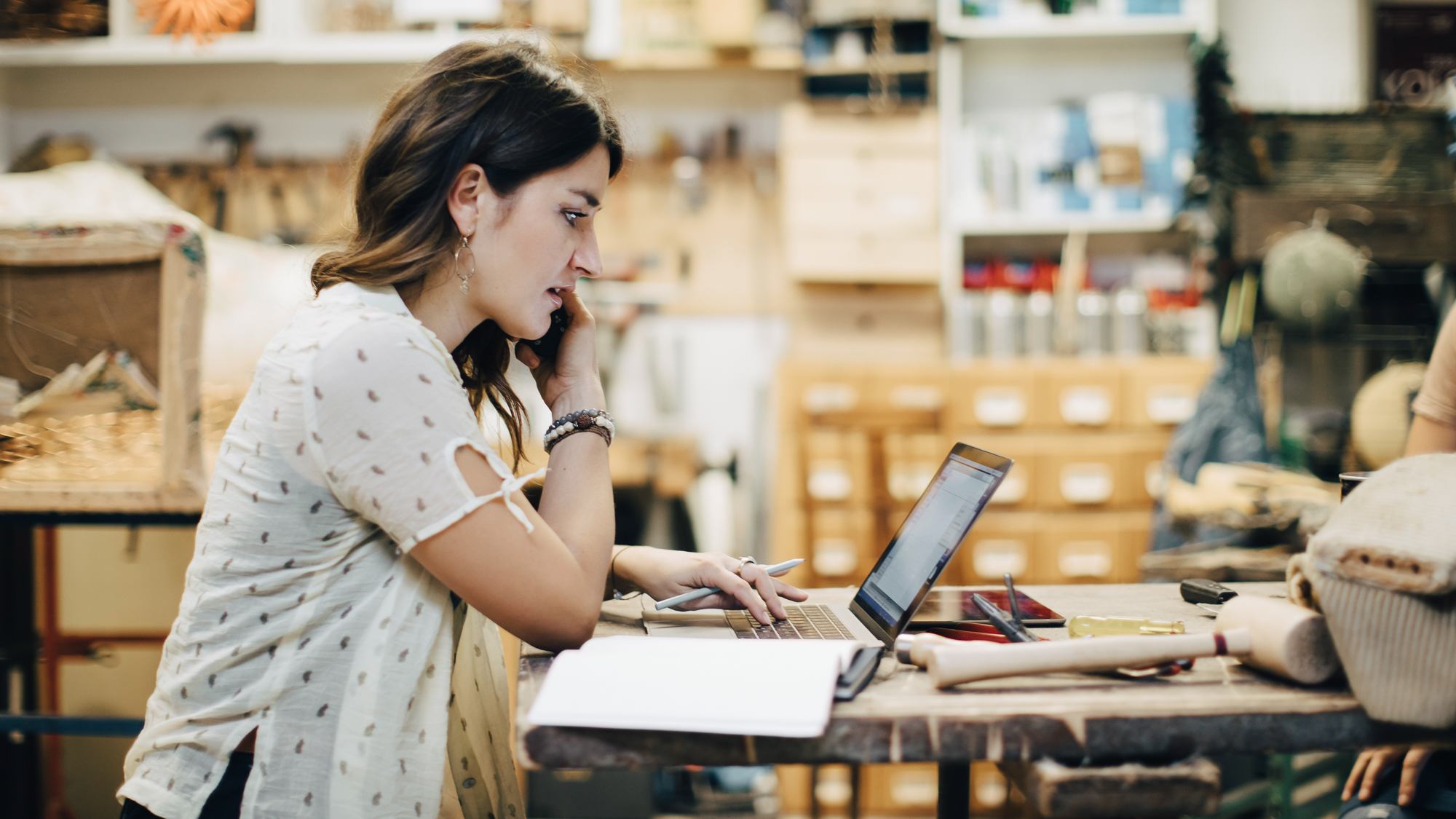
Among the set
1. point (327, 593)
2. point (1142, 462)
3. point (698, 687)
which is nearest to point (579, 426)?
point (327, 593)

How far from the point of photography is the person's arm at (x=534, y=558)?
0.87m

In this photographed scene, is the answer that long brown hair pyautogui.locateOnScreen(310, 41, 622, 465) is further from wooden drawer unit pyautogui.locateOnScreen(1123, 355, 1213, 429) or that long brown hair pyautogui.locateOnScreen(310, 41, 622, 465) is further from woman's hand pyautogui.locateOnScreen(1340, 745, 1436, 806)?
wooden drawer unit pyautogui.locateOnScreen(1123, 355, 1213, 429)

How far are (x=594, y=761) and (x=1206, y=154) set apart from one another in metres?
2.80

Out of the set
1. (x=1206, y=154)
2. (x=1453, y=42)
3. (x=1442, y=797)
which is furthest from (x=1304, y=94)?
(x=1442, y=797)

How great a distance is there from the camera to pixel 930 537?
1.00 m

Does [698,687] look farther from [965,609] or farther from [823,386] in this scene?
[823,386]

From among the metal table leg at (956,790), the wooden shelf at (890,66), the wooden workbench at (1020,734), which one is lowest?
the metal table leg at (956,790)

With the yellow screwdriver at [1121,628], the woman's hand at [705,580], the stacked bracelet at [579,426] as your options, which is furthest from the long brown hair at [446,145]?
the yellow screwdriver at [1121,628]

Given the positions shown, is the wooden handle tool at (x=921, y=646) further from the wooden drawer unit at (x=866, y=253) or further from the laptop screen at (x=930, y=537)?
the wooden drawer unit at (x=866, y=253)

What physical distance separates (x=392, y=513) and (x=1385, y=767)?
3.88 feet

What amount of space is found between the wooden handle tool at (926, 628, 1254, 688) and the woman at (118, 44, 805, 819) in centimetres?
31

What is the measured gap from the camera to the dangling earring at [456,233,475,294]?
1.05 meters

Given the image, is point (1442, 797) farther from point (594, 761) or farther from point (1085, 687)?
point (594, 761)

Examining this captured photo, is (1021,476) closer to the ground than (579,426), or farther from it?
closer to the ground
